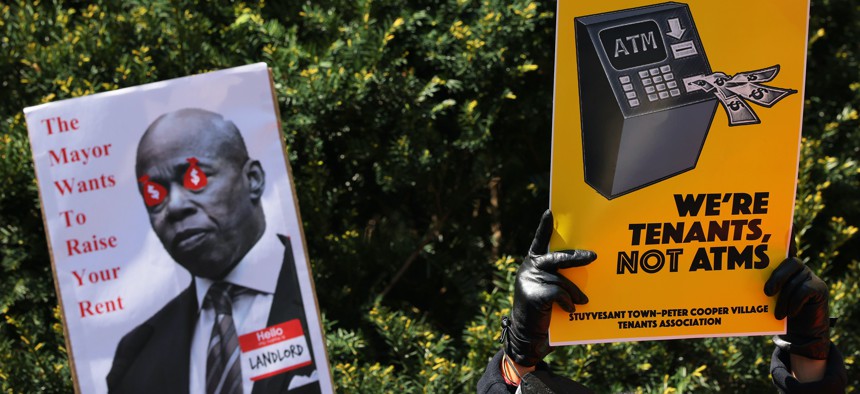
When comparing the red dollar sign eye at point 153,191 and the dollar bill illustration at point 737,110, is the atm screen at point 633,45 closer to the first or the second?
the dollar bill illustration at point 737,110

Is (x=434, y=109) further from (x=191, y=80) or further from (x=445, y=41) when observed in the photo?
(x=191, y=80)

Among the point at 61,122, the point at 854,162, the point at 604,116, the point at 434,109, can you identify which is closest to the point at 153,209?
the point at 61,122

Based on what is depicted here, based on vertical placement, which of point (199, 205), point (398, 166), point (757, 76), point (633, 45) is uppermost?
point (633, 45)

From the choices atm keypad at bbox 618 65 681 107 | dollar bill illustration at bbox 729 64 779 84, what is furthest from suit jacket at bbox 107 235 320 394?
dollar bill illustration at bbox 729 64 779 84

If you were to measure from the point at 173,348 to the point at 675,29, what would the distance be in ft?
5.37

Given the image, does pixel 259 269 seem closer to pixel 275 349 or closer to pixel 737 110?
pixel 275 349

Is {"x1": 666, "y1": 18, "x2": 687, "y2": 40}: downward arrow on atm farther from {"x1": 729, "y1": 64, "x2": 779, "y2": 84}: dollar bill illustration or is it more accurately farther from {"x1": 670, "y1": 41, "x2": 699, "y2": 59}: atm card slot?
{"x1": 729, "y1": 64, "x2": 779, "y2": 84}: dollar bill illustration

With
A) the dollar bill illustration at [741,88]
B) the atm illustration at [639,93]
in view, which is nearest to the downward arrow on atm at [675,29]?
the atm illustration at [639,93]

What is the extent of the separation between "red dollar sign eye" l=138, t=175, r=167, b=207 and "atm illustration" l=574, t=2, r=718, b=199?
1.22 metres

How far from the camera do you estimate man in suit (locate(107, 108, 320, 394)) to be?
8.70ft

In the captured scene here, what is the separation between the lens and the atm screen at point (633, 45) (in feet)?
7.48

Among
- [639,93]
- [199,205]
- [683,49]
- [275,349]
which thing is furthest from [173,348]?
[683,49]

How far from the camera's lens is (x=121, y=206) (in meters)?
2.68

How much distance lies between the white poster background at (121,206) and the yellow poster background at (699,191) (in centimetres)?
82
